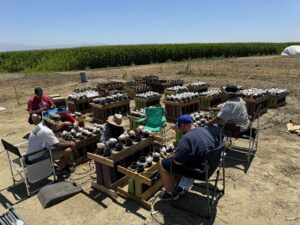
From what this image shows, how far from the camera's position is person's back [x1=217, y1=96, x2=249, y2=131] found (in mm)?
5977

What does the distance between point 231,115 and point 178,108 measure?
3346 mm

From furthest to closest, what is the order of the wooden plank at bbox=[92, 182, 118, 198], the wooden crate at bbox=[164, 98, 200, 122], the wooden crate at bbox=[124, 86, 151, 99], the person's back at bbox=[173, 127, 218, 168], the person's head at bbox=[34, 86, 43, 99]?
1. the wooden crate at bbox=[124, 86, 151, 99]
2. the wooden crate at bbox=[164, 98, 200, 122]
3. the person's head at bbox=[34, 86, 43, 99]
4. the wooden plank at bbox=[92, 182, 118, 198]
5. the person's back at bbox=[173, 127, 218, 168]

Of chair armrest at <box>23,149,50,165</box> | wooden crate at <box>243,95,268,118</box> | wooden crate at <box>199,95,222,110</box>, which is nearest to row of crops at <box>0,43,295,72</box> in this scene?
wooden crate at <box>199,95,222,110</box>

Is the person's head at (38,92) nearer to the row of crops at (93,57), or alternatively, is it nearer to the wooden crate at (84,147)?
the wooden crate at (84,147)

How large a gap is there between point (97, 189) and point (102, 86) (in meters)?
8.07

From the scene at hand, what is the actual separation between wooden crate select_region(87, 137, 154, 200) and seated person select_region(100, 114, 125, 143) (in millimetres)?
585

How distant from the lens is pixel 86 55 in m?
29.2

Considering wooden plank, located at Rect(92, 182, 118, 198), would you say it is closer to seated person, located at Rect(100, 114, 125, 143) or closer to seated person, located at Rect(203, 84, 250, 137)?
seated person, located at Rect(100, 114, 125, 143)

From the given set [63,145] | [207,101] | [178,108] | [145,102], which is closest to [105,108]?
[145,102]

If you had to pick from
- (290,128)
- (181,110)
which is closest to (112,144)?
(181,110)

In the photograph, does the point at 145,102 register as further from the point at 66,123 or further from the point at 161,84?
the point at 66,123

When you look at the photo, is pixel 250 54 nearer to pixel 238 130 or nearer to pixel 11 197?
pixel 238 130

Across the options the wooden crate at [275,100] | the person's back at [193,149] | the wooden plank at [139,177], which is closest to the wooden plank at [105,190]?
the wooden plank at [139,177]

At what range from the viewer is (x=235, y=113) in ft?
19.8
